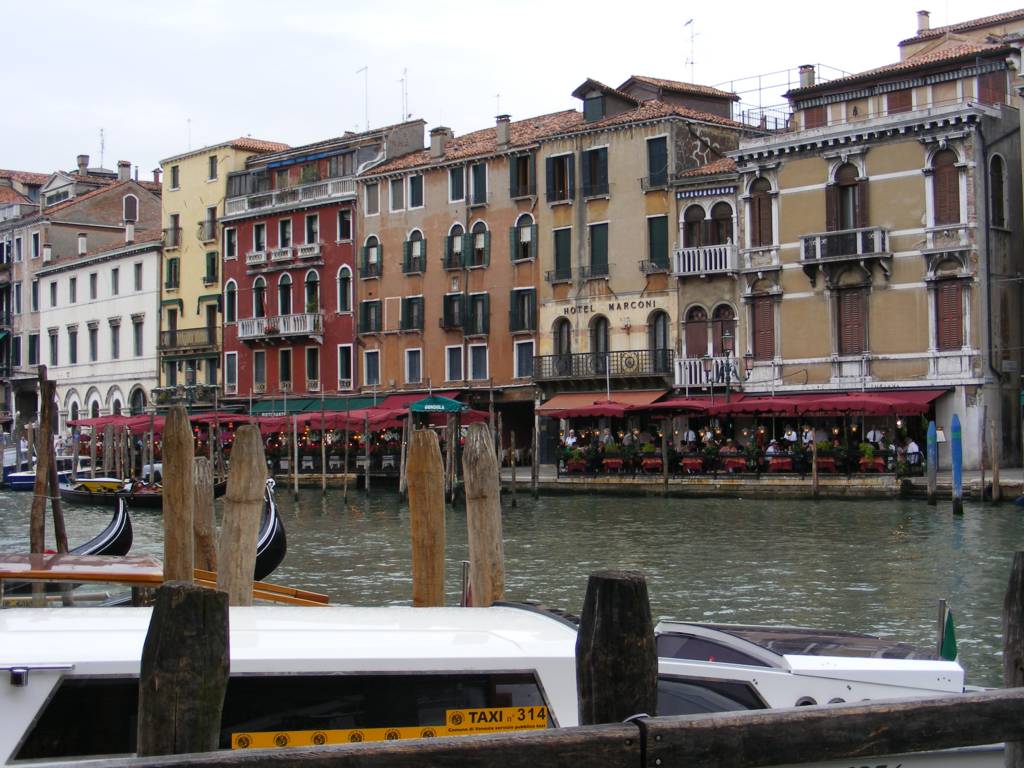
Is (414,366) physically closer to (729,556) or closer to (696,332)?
(696,332)

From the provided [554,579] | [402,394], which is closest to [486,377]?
[402,394]

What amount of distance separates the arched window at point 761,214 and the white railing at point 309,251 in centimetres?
1518

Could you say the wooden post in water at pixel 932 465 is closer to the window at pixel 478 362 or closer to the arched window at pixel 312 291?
the window at pixel 478 362

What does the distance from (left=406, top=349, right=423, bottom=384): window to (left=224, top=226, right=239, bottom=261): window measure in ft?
28.2

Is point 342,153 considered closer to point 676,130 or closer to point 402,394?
point 402,394

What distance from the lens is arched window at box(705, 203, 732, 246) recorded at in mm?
33188

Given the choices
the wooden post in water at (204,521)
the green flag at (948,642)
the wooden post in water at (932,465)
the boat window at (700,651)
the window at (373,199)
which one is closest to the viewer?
the boat window at (700,651)

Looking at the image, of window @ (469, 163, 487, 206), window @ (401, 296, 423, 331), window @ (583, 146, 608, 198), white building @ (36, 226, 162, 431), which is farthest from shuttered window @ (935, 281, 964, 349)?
white building @ (36, 226, 162, 431)

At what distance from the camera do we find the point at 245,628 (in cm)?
536

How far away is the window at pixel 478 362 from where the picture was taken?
38375mm

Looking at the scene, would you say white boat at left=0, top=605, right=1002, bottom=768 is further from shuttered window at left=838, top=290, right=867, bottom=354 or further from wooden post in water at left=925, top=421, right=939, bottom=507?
shuttered window at left=838, top=290, right=867, bottom=354

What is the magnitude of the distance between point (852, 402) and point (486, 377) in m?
12.5

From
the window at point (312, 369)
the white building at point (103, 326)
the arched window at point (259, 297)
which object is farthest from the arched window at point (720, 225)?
the white building at point (103, 326)

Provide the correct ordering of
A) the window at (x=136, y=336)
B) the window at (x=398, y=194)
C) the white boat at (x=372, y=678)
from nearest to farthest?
the white boat at (x=372, y=678)
the window at (x=398, y=194)
the window at (x=136, y=336)
